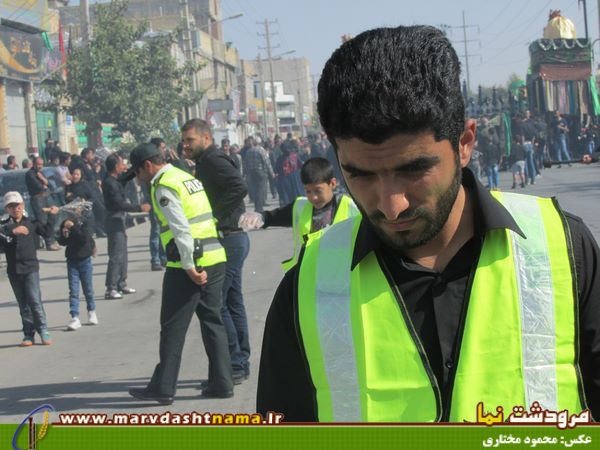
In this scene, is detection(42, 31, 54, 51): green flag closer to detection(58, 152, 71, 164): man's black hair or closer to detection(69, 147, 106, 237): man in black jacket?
detection(69, 147, 106, 237): man in black jacket

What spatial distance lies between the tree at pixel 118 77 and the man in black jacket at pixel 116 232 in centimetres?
1961

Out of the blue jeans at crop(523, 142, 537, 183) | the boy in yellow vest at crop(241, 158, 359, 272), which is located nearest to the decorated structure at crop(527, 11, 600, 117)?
the blue jeans at crop(523, 142, 537, 183)

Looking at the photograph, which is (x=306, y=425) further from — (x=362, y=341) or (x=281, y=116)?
(x=281, y=116)

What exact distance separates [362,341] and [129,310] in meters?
10.3

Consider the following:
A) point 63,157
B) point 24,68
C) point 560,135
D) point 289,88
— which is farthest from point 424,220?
point 289,88

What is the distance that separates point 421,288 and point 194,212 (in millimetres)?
5522

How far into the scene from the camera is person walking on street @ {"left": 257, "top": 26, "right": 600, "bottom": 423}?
6.50 feet

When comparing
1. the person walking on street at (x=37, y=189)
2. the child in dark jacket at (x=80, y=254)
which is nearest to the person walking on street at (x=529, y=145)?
the person walking on street at (x=37, y=189)

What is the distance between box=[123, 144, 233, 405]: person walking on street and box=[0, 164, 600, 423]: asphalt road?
0.55ft

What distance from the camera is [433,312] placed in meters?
2.06

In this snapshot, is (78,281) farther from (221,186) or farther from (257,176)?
(257,176)

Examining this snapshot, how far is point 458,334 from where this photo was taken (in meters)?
2.03

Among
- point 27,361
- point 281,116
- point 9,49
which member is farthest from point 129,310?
point 281,116

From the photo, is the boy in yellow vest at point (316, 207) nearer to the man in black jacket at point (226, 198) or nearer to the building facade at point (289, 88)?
the man in black jacket at point (226, 198)
